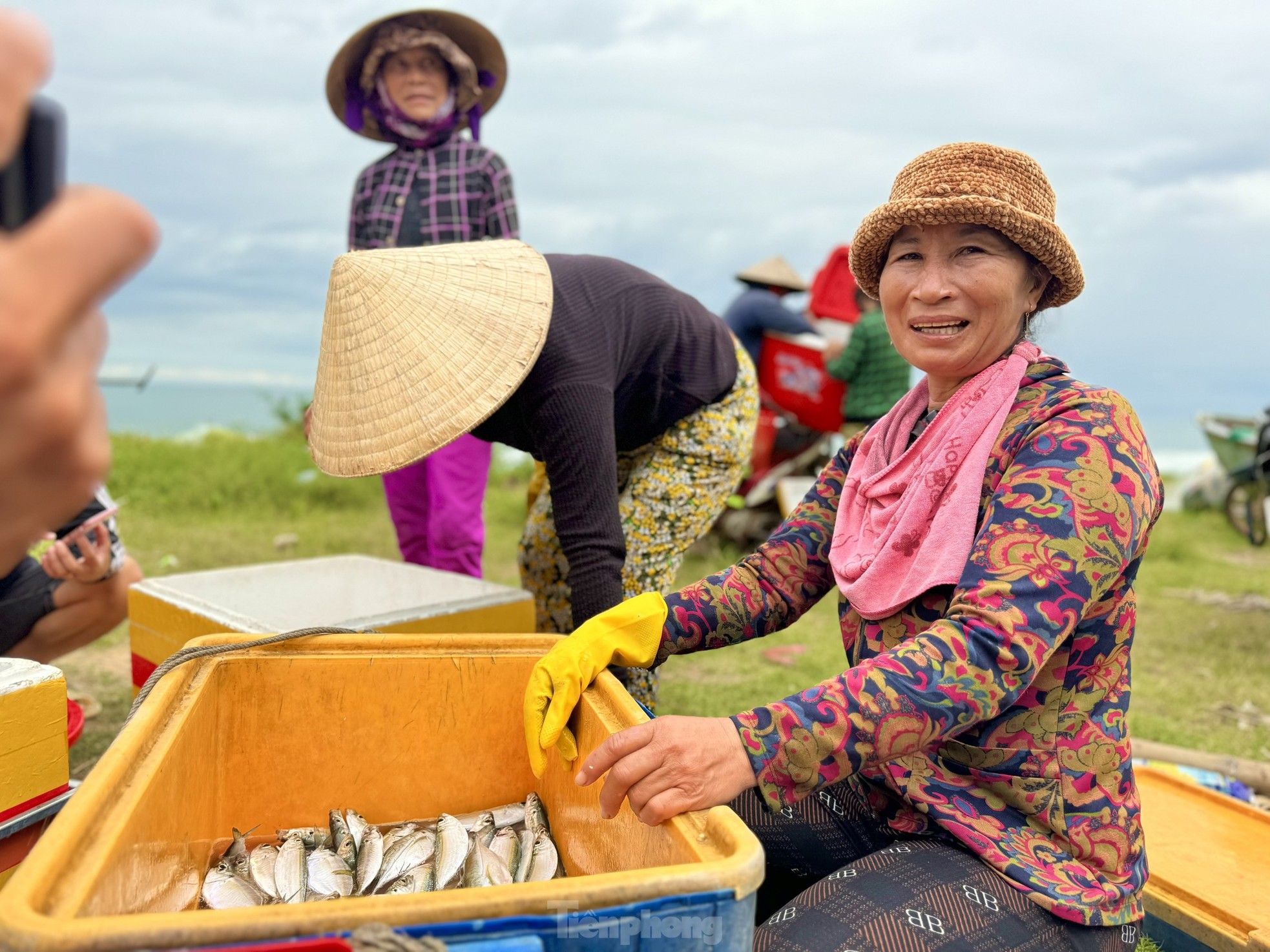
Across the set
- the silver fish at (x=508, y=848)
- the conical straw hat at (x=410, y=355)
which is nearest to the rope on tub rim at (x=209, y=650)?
the conical straw hat at (x=410, y=355)

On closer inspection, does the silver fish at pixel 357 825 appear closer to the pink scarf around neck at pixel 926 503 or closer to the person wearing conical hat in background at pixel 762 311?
the pink scarf around neck at pixel 926 503

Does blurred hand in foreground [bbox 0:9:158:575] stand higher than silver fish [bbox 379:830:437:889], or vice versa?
blurred hand in foreground [bbox 0:9:158:575]

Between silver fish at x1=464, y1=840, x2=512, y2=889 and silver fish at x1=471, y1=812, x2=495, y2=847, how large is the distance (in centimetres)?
5

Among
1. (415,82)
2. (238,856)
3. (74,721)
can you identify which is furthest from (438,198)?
(238,856)

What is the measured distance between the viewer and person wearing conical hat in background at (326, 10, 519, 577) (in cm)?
362

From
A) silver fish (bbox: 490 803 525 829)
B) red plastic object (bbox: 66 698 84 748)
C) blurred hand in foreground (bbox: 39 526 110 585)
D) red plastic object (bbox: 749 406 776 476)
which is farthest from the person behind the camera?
red plastic object (bbox: 749 406 776 476)

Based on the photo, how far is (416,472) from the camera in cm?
366

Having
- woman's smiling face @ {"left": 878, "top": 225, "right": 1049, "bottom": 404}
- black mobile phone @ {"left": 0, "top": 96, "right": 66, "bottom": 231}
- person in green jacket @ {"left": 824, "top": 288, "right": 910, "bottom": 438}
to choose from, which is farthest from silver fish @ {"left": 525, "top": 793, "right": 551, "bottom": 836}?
person in green jacket @ {"left": 824, "top": 288, "right": 910, "bottom": 438}

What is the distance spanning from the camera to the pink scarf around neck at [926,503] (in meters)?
1.53

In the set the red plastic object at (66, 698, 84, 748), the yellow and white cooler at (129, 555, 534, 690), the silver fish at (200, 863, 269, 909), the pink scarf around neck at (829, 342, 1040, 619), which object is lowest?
the red plastic object at (66, 698, 84, 748)

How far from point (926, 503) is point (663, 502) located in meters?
1.20

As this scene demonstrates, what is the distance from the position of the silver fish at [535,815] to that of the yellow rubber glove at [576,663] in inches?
4.0

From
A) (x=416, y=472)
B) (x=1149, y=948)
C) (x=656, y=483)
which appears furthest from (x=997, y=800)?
(x=416, y=472)

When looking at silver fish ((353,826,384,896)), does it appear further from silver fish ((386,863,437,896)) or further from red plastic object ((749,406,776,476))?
red plastic object ((749,406,776,476))
